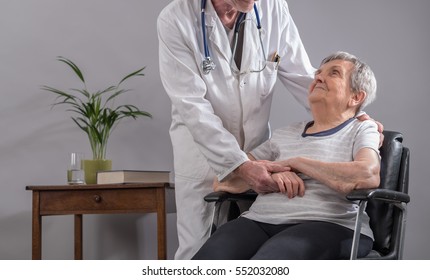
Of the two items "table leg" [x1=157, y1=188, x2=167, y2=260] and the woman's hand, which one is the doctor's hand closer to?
the woman's hand

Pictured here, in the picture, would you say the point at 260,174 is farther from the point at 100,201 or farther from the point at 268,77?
the point at 100,201

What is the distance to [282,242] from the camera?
177cm

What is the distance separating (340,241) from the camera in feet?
5.96

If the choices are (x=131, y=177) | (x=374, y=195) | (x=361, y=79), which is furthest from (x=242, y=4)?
(x=131, y=177)

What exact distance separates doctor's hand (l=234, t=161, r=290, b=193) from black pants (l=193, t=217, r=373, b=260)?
113 millimetres

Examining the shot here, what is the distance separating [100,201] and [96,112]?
44 centimetres

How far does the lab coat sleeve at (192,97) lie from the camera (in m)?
2.11

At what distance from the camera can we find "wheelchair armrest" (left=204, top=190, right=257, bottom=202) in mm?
2088

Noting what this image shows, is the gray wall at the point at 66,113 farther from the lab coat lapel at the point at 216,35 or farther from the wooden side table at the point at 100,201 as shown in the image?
the lab coat lapel at the point at 216,35

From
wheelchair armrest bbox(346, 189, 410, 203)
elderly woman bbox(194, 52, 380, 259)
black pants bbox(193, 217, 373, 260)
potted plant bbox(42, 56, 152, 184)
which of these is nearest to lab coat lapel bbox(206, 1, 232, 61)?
elderly woman bbox(194, 52, 380, 259)

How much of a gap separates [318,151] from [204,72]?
0.49 m

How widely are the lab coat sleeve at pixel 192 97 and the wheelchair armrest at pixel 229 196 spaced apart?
6 centimetres

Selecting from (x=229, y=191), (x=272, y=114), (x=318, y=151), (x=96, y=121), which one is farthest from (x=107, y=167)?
(x=318, y=151)
